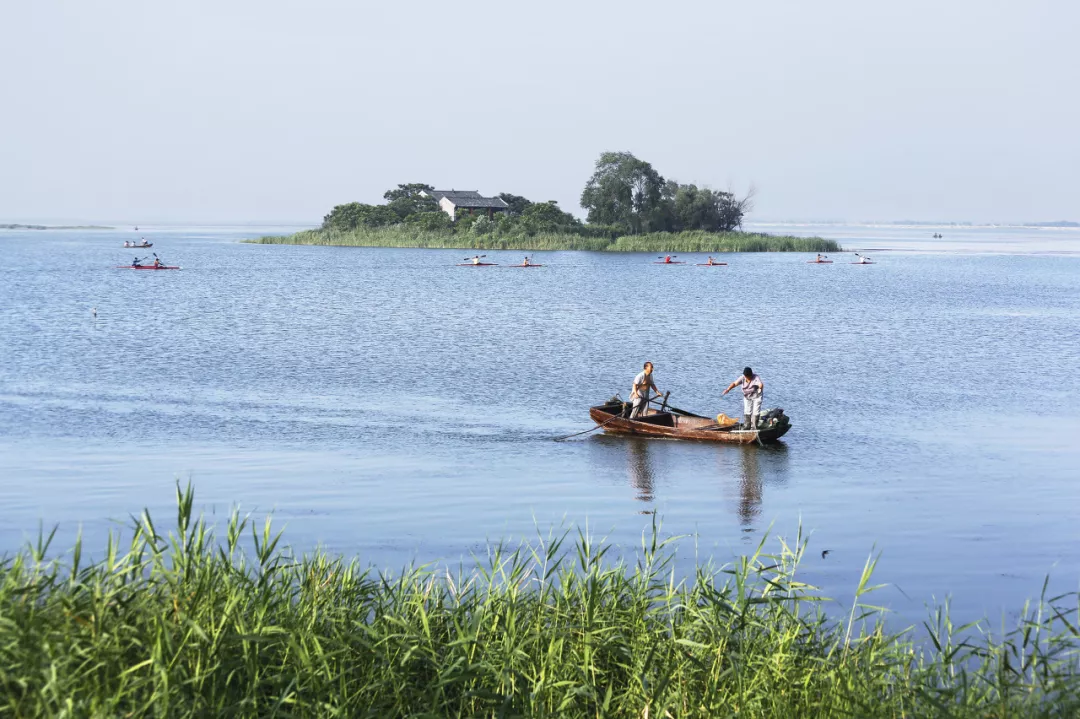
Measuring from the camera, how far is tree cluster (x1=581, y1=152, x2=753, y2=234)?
452ft

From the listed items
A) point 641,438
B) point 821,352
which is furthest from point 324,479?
point 821,352

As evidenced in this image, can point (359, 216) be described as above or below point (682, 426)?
above

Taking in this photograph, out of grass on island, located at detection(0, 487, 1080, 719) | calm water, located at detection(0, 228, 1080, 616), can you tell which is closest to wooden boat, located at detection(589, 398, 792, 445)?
calm water, located at detection(0, 228, 1080, 616)

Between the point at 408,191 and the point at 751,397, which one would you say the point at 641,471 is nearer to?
the point at 751,397

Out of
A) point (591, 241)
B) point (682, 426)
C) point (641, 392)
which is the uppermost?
point (591, 241)

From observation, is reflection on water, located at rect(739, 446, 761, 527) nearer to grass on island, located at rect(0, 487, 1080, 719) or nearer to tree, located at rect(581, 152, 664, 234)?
grass on island, located at rect(0, 487, 1080, 719)

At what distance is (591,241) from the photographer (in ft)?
433

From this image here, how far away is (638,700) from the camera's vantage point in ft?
26.3

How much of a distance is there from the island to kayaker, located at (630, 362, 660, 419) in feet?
343

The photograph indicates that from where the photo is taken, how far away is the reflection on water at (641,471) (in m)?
19.2

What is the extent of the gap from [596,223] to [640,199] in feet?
20.4

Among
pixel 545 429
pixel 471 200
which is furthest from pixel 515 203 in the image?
pixel 545 429

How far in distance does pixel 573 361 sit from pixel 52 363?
16.5m

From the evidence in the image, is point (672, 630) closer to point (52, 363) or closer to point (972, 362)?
point (52, 363)
